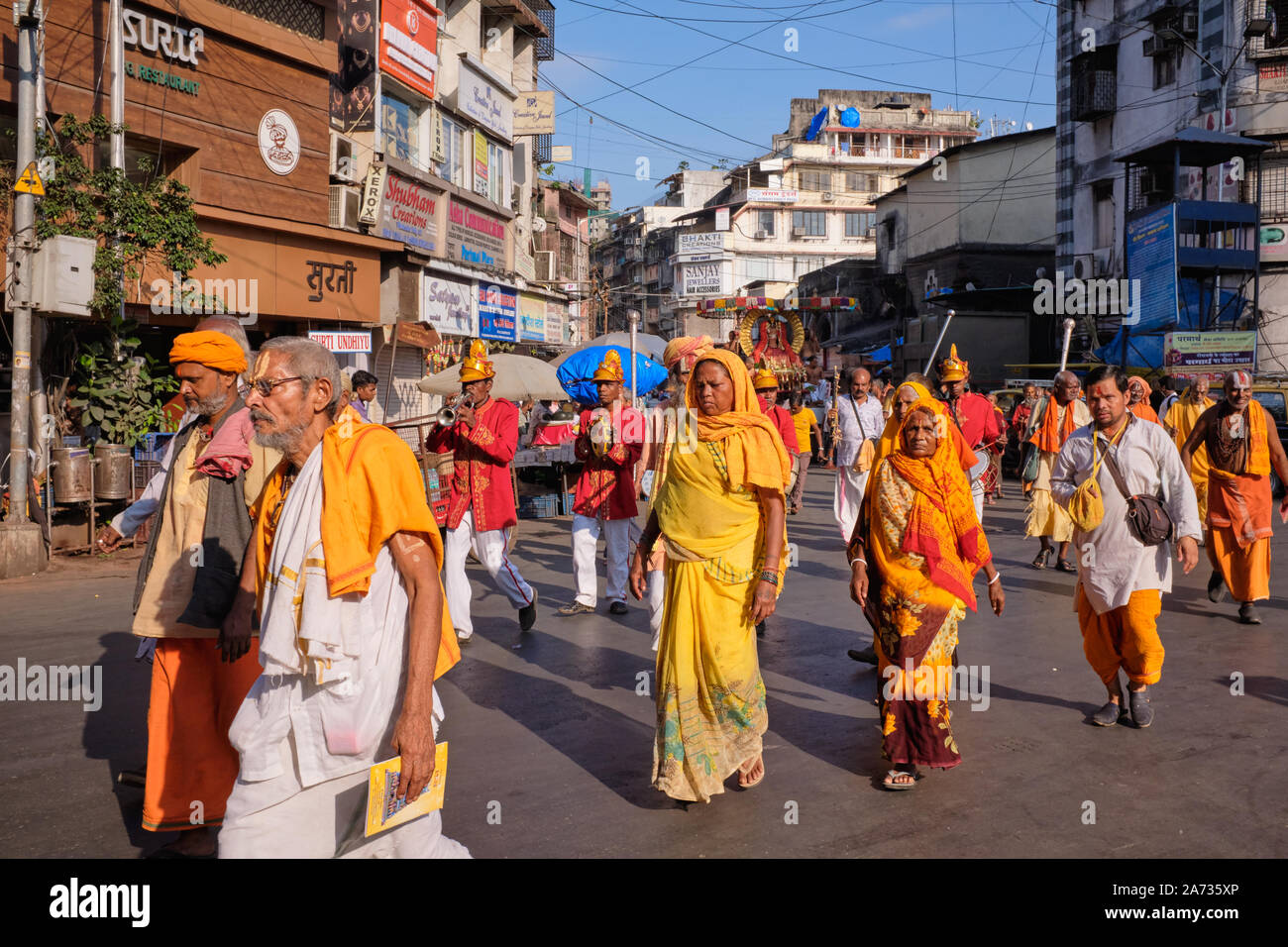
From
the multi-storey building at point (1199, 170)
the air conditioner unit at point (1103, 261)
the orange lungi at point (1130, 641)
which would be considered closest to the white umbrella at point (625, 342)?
the multi-storey building at point (1199, 170)

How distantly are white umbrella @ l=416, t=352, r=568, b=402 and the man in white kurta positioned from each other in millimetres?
5628

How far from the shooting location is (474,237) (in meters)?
25.4

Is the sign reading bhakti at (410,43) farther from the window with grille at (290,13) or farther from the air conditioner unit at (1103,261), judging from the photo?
the air conditioner unit at (1103,261)

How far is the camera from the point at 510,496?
313 inches

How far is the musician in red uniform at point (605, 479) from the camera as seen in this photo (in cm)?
880

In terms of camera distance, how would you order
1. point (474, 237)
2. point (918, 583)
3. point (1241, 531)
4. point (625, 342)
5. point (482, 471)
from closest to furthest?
point (918, 583) → point (482, 471) → point (1241, 531) → point (625, 342) → point (474, 237)

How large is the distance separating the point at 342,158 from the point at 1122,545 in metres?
16.0

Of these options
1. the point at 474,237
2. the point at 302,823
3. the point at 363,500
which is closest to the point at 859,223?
the point at 474,237

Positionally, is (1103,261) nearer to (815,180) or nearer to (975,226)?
(975,226)

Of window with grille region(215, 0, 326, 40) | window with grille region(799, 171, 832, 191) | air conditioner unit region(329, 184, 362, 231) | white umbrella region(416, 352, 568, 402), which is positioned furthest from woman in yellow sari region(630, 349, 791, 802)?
Result: window with grille region(799, 171, 832, 191)

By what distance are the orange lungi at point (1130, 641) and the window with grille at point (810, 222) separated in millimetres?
64788

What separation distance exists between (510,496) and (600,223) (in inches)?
3932

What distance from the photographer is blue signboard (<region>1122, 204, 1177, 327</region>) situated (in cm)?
2283

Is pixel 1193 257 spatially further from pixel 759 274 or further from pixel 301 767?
pixel 759 274
